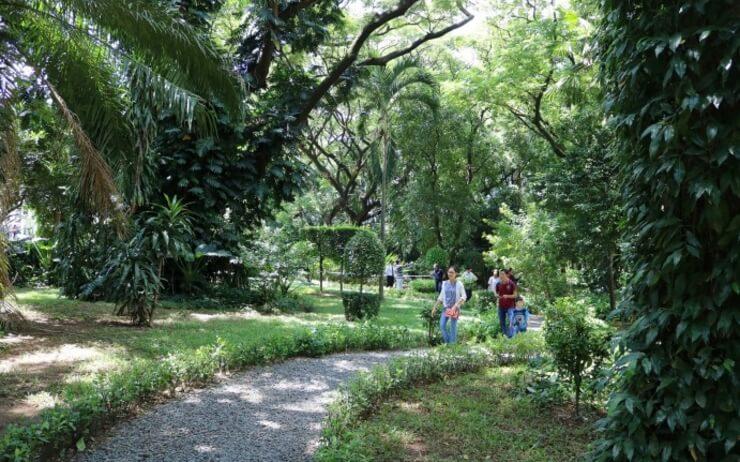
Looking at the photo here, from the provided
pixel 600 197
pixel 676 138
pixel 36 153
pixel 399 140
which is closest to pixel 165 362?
pixel 676 138

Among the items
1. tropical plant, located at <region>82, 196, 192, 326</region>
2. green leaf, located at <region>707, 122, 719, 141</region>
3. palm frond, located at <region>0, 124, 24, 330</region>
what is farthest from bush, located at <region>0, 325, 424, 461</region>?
green leaf, located at <region>707, 122, 719, 141</region>

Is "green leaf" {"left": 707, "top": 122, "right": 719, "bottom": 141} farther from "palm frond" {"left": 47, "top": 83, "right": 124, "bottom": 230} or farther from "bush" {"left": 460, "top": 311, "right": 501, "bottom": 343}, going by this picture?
"bush" {"left": 460, "top": 311, "right": 501, "bottom": 343}

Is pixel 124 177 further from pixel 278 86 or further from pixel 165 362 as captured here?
pixel 278 86

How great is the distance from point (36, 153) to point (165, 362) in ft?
29.4

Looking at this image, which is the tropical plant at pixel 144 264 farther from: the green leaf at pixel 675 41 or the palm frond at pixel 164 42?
the green leaf at pixel 675 41

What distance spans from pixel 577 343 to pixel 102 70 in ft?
23.0

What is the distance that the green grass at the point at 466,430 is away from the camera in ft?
15.9

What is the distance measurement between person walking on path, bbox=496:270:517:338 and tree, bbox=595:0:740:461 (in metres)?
7.17

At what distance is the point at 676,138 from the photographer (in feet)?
10.7

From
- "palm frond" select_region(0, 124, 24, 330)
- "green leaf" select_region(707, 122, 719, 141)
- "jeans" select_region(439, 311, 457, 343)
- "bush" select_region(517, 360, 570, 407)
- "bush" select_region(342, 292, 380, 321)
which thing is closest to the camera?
"green leaf" select_region(707, 122, 719, 141)

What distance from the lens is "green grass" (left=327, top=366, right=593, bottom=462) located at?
4.83 meters

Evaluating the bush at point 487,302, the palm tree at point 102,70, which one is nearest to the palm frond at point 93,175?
the palm tree at point 102,70

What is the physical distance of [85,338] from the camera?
8.53 metres

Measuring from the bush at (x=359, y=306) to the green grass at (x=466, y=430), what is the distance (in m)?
5.98
